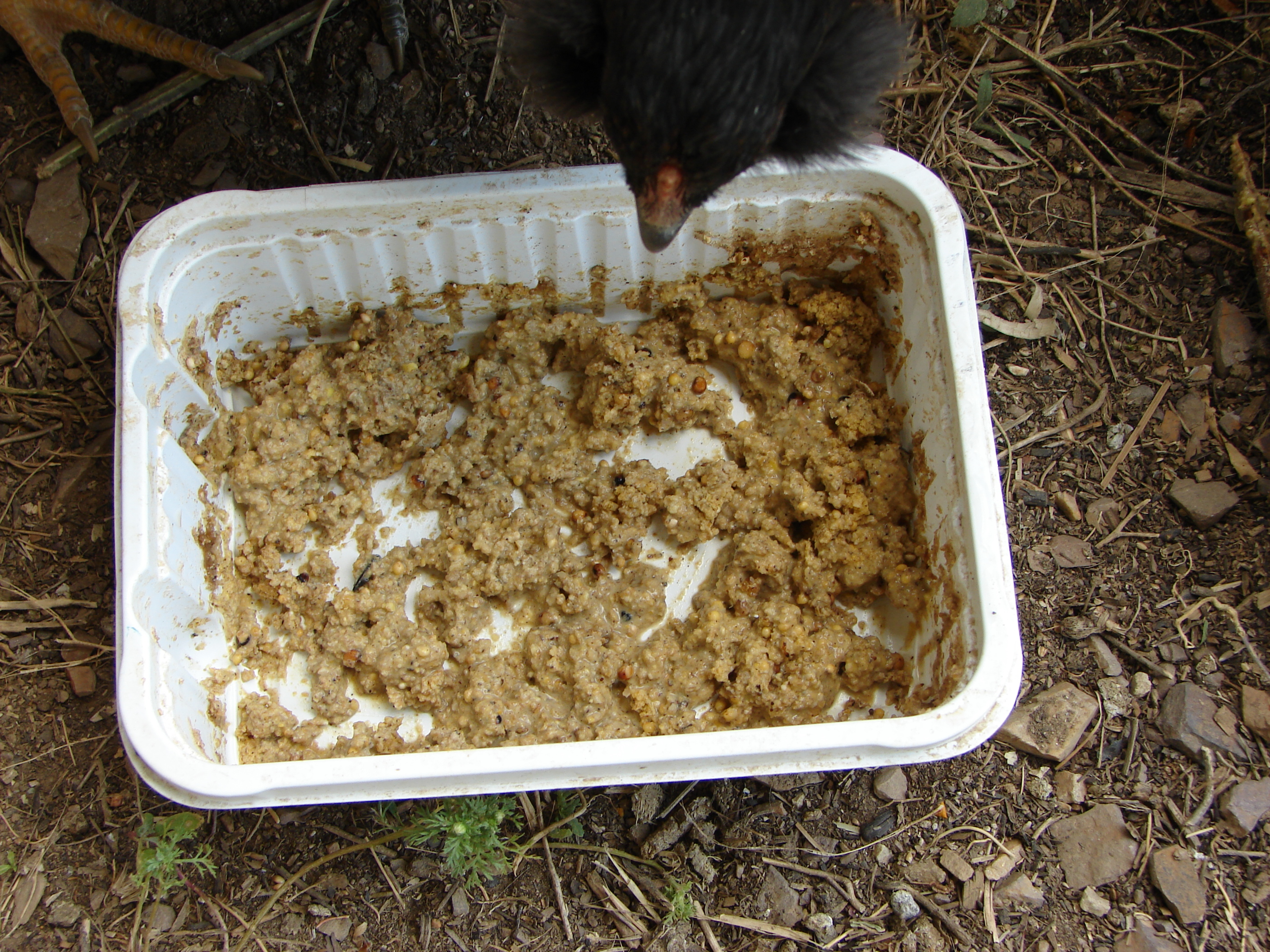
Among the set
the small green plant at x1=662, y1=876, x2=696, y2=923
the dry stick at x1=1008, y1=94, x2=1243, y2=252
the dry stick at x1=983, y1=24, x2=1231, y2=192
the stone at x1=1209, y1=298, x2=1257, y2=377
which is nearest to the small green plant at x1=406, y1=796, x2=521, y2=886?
the small green plant at x1=662, y1=876, x2=696, y2=923

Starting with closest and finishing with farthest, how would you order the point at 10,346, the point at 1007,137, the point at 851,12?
the point at 851,12
the point at 10,346
the point at 1007,137

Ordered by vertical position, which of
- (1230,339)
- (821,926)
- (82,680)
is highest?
(1230,339)

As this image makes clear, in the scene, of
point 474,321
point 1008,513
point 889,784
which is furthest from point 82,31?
point 889,784

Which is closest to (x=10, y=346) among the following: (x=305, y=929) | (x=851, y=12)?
(x=305, y=929)

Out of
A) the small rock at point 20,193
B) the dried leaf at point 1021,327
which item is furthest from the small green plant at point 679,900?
the small rock at point 20,193

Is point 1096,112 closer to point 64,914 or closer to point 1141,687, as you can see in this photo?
point 1141,687

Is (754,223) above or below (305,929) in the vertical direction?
above

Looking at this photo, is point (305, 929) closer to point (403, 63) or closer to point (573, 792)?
point (573, 792)

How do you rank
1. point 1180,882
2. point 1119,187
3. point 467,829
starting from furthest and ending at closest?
point 1119,187 < point 1180,882 < point 467,829
